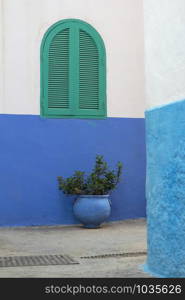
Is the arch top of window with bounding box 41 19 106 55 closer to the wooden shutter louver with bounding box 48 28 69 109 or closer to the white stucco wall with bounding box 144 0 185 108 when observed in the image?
the wooden shutter louver with bounding box 48 28 69 109

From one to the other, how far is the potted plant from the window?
92 centimetres

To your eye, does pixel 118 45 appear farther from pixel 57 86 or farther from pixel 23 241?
pixel 23 241

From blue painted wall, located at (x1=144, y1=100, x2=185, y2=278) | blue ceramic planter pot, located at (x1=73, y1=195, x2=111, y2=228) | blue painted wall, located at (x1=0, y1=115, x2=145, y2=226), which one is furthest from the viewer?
blue painted wall, located at (x1=0, y1=115, x2=145, y2=226)

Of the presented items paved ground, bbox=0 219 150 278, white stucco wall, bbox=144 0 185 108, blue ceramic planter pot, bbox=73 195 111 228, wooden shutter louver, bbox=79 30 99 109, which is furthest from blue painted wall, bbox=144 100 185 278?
wooden shutter louver, bbox=79 30 99 109

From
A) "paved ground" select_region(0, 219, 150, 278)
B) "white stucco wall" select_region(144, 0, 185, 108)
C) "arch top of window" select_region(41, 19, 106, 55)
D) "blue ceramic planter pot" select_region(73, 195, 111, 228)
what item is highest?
"arch top of window" select_region(41, 19, 106, 55)

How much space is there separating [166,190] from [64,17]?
4874mm

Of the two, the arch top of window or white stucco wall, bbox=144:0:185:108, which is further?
the arch top of window

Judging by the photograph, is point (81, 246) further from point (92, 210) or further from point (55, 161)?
point (55, 161)

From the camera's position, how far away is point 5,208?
7738 mm

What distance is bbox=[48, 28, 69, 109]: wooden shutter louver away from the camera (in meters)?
8.05

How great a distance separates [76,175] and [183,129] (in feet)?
13.6

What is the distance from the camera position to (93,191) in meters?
7.74

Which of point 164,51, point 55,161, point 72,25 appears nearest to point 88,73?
point 72,25

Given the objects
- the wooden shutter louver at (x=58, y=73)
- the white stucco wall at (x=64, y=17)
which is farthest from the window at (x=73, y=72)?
the white stucco wall at (x=64, y=17)
